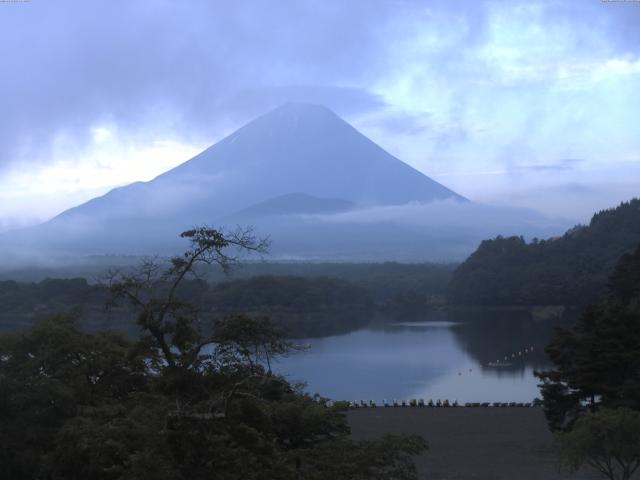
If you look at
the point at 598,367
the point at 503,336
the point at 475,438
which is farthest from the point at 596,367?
the point at 503,336

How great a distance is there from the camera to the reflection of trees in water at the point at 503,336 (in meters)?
23.0

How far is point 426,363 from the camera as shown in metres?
23.0

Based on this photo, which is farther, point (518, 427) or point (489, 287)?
point (489, 287)

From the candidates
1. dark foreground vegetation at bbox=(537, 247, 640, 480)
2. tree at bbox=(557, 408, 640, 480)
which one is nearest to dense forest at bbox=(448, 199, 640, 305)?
dark foreground vegetation at bbox=(537, 247, 640, 480)

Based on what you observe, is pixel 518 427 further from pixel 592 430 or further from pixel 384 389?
pixel 384 389

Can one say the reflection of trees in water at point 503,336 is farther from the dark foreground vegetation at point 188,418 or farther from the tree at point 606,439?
the dark foreground vegetation at point 188,418

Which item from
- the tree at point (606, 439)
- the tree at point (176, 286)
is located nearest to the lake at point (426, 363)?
the tree at point (606, 439)

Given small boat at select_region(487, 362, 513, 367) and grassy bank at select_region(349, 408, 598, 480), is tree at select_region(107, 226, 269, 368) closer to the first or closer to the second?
grassy bank at select_region(349, 408, 598, 480)

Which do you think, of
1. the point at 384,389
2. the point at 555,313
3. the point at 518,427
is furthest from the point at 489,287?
the point at 518,427

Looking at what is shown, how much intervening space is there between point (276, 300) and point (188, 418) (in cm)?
3624

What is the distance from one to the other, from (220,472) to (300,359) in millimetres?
20133

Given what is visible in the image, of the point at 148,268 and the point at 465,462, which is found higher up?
the point at 148,268

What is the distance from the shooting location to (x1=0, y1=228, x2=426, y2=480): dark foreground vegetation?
14.3 feet

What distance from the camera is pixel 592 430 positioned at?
25.2 ft
